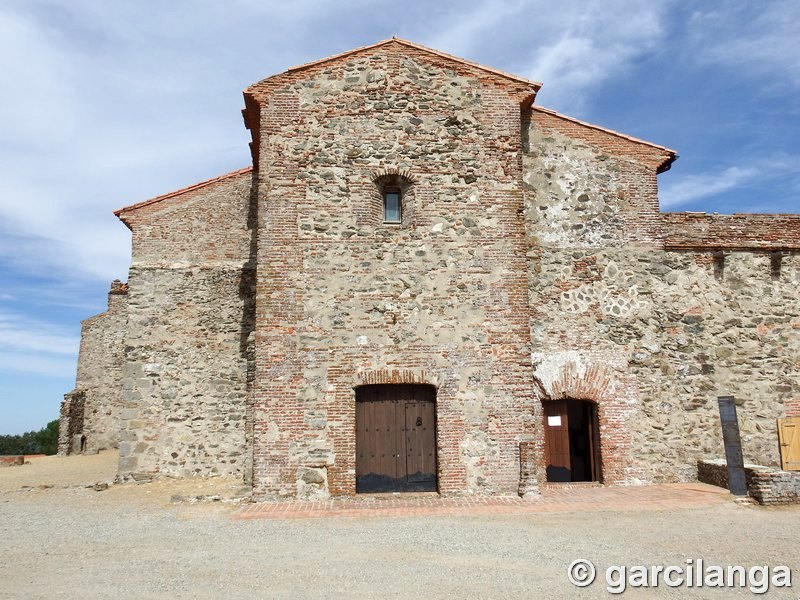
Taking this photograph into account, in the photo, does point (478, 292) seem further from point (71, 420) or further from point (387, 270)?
point (71, 420)

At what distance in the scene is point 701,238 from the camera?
12.1 metres

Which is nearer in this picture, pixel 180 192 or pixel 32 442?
pixel 180 192

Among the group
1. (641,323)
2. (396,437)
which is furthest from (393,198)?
(641,323)

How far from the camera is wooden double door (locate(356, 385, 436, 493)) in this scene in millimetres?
10195

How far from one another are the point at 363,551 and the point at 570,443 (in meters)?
6.50

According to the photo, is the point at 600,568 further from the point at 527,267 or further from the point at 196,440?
the point at 196,440

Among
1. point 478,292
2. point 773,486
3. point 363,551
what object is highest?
point 478,292

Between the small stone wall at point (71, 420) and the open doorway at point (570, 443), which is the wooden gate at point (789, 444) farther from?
the small stone wall at point (71, 420)

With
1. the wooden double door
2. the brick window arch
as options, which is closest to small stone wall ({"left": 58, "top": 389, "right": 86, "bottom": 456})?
the wooden double door

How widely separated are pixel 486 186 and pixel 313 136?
342 cm

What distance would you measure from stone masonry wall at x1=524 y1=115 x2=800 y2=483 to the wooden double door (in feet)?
7.93

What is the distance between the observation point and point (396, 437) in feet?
33.8

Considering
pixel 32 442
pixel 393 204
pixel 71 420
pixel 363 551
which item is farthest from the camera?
pixel 32 442

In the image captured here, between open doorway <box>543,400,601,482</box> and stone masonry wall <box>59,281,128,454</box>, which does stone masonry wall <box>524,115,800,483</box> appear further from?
stone masonry wall <box>59,281,128,454</box>
